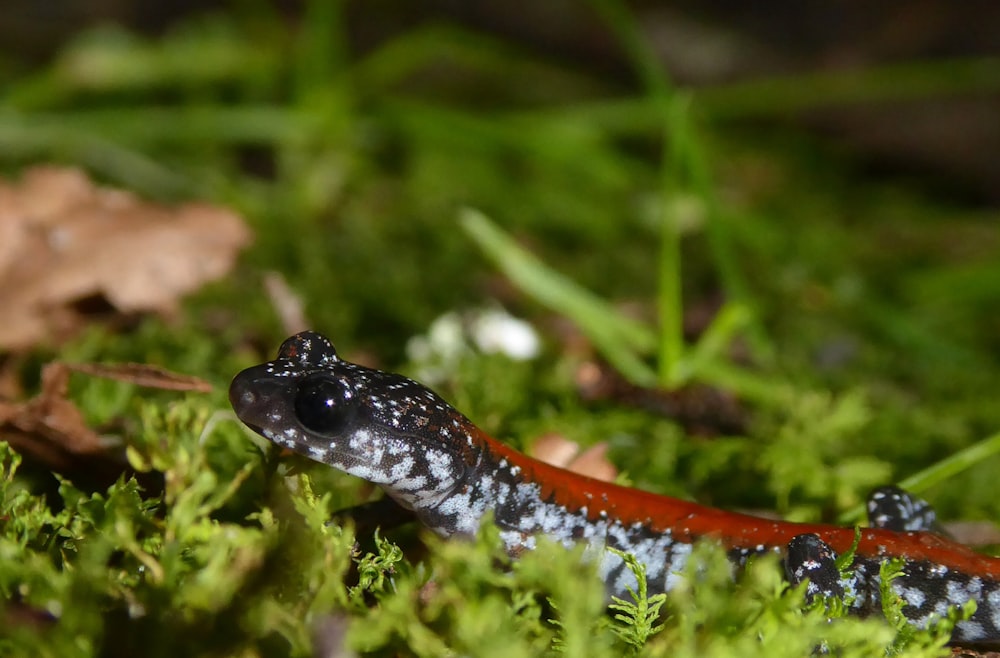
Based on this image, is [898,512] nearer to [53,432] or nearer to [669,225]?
[669,225]

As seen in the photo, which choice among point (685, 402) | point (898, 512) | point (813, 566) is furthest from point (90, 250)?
point (898, 512)

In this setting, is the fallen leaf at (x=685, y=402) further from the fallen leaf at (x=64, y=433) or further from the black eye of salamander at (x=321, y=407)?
the fallen leaf at (x=64, y=433)

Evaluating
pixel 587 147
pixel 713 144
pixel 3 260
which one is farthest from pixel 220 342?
pixel 713 144

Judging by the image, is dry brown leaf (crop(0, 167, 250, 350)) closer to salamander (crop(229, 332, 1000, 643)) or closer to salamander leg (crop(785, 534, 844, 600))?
salamander (crop(229, 332, 1000, 643))

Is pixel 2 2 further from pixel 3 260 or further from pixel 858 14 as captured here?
pixel 858 14

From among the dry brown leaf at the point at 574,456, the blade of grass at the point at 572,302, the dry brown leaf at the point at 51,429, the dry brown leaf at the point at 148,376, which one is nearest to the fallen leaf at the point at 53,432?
the dry brown leaf at the point at 51,429
